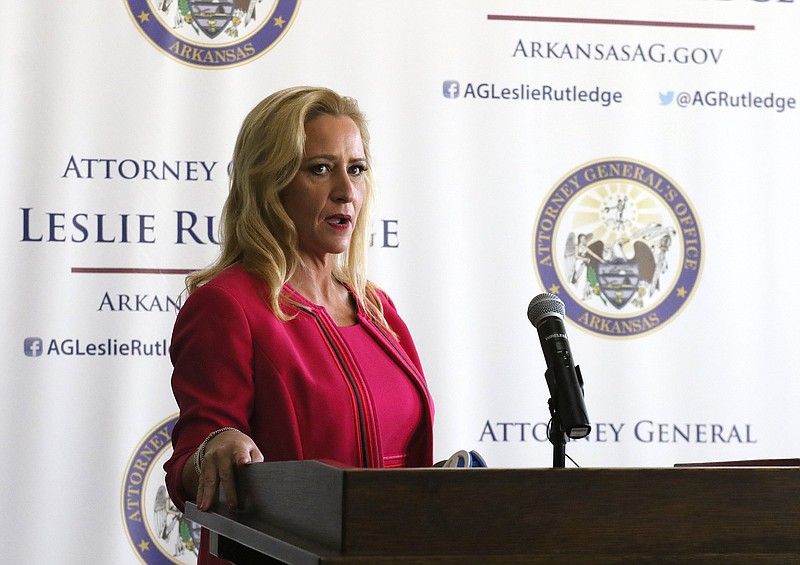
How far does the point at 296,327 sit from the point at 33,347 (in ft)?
4.17

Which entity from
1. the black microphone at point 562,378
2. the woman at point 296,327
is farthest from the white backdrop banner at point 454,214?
the black microphone at point 562,378

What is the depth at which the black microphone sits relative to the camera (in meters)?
1.24

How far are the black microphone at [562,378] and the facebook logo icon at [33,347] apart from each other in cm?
185

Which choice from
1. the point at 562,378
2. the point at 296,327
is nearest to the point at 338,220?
the point at 296,327

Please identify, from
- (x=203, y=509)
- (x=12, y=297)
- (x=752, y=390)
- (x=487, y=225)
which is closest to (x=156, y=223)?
(x=12, y=297)

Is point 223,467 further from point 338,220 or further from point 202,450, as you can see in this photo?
point 338,220

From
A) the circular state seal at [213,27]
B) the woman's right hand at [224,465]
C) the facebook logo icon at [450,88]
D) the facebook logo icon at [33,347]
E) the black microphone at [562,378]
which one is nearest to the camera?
A: the black microphone at [562,378]

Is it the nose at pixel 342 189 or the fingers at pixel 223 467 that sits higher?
the nose at pixel 342 189

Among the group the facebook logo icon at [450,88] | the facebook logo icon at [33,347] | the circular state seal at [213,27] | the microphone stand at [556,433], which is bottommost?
the microphone stand at [556,433]

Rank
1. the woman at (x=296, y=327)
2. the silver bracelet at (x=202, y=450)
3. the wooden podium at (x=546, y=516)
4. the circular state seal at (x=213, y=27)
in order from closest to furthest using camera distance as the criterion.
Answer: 1. the wooden podium at (x=546, y=516)
2. the silver bracelet at (x=202, y=450)
3. the woman at (x=296, y=327)
4. the circular state seal at (x=213, y=27)

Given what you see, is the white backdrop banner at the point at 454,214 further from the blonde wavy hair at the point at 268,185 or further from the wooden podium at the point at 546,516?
the wooden podium at the point at 546,516

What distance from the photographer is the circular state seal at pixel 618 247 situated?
3.12m

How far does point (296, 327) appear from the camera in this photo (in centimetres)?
181

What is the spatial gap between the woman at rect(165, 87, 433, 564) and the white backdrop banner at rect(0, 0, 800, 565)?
0.90m
